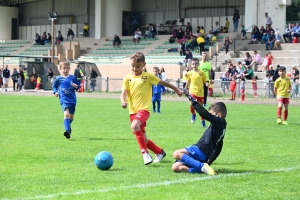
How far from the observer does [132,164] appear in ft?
35.1

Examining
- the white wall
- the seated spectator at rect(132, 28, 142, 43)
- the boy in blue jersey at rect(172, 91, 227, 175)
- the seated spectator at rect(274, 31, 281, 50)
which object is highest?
the white wall

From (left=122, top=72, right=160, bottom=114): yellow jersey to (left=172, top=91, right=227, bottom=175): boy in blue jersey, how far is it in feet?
5.06

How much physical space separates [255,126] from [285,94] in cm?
184

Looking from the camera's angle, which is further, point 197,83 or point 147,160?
point 197,83

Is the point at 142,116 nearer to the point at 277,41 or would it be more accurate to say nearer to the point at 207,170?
the point at 207,170

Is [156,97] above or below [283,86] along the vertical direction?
below

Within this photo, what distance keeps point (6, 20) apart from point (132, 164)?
63.0m

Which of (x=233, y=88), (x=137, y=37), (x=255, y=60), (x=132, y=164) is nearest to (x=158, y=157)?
(x=132, y=164)

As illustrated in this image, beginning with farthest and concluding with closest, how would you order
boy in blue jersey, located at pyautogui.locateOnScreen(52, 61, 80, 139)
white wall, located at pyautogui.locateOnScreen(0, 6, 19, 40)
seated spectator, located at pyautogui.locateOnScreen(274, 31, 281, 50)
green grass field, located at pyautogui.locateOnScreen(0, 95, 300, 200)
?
white wall, located at pyautogui.locateOnScreen(0, 6, 19, 40) < seated spectator, located at pyautogui.locateOnScreen(274, 31, 281, 50) < boy in blue jersey, located at pyautogui.locateOnScreen(52, 61, 80, 139) < green grass field, located at pyautogui.locateOnScreen(0, 95, 300, 200)

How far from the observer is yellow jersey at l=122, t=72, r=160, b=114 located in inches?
433

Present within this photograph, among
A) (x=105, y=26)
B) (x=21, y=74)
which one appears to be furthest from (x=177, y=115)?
(x=105, y=26)

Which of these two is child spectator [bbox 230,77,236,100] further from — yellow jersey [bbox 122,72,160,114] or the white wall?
the white wall

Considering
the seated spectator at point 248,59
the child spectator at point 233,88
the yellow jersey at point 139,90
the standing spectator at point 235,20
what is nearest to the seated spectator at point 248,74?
the seated spectator at point 248,59

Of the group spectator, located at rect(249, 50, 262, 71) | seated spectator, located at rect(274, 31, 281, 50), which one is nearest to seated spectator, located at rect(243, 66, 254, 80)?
spectator, located at rect(249, 50, 262, 71)
